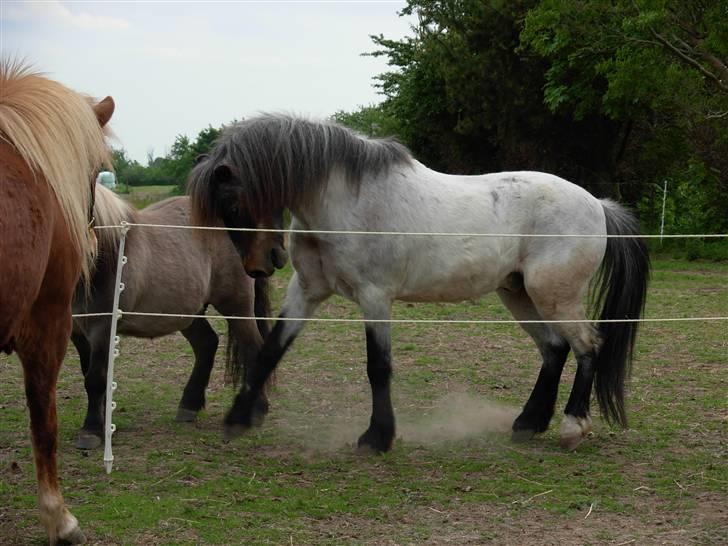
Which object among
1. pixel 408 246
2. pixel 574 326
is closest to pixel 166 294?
pixel 408 246

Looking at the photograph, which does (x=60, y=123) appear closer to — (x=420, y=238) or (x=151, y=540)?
(x=151, y=540)

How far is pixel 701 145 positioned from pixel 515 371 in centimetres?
1142

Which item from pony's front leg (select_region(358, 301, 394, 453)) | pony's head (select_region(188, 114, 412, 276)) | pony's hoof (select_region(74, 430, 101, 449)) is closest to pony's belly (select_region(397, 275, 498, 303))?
pony's front leg (select_region(358, 301, 394, 453))

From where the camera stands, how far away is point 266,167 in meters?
5.02

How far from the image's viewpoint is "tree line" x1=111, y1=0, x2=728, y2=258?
15805 mm

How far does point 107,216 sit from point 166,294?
2.30ft

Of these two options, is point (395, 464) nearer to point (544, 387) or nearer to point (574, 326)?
point (544, 387)

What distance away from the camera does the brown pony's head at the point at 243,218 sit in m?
5.02

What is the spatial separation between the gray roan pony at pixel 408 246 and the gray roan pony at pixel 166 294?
1.72ft

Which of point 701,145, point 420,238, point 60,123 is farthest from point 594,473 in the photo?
point 701,145

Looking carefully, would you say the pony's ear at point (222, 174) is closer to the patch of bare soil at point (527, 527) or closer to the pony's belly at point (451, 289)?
the pony's belly at point (451, 289)

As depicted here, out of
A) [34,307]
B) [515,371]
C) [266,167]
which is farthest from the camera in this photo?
[515,371]

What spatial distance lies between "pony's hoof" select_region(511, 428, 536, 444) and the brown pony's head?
1.80m

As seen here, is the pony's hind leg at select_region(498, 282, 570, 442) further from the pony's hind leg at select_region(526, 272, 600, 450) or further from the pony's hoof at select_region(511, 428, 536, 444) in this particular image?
the pony's hind leg at select_region(526, 272, 600, 450)
